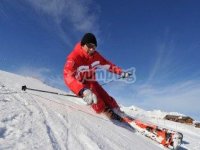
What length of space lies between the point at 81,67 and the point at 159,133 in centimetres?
329

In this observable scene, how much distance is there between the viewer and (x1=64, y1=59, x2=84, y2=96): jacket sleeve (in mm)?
7336

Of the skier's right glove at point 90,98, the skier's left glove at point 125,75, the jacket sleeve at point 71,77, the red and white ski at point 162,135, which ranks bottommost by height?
the red and white ski at point 162,135

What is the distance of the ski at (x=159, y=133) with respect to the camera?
6.73 meters

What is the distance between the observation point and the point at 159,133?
7129 mm

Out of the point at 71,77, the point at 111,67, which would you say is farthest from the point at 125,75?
the point at 71,77

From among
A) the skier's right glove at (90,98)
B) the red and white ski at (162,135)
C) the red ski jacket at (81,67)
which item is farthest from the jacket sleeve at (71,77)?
the red and white ski at (162,135)

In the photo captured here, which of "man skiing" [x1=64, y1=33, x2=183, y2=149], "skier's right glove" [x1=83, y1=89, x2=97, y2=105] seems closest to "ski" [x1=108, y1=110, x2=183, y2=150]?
"man skiing" [x1=64, y1=33, x2=183, y2=149]

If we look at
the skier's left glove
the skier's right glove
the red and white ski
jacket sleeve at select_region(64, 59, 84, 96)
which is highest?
the skier's left glove

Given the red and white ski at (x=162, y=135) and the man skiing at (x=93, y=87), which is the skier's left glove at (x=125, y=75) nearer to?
the man skiing at (x=93, y=87)

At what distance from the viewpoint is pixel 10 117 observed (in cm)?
419

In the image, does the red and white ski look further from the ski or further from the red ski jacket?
the red ski jacket

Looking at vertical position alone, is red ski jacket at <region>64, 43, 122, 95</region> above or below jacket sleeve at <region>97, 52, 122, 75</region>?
below

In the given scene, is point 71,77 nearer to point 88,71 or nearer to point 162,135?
A: point 88,71

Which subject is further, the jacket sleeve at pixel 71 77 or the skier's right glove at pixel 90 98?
the jacket sleeve at pixel 71 77
